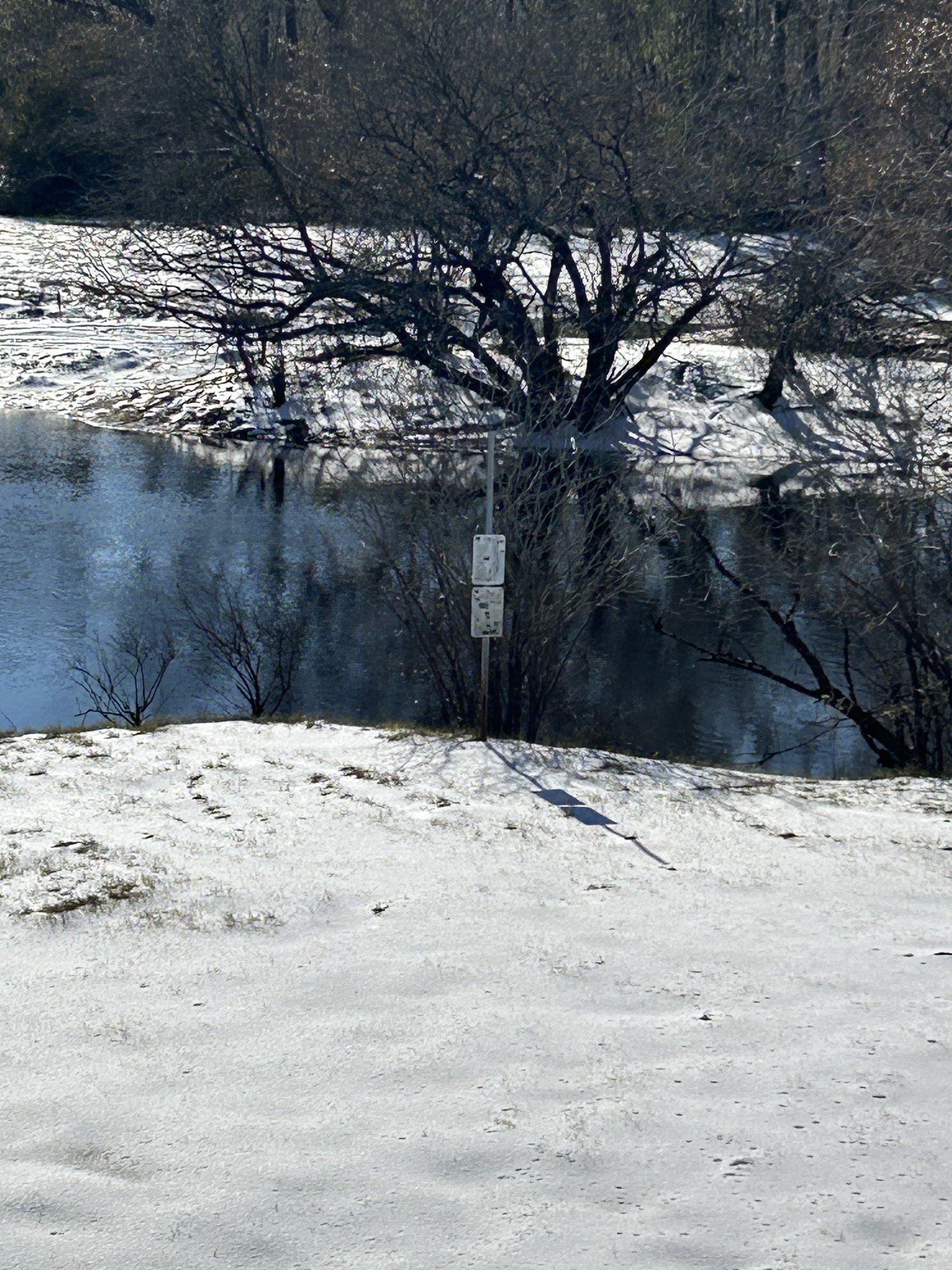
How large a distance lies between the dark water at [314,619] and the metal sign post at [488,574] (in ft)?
8.54

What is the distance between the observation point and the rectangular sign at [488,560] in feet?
27.9

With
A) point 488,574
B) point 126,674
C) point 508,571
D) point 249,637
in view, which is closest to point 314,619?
point 249,637

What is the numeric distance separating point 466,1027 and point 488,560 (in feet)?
13.6

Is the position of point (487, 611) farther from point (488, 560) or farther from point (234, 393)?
point (234, 393)

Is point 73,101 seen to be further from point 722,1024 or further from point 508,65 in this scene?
point 722,1024

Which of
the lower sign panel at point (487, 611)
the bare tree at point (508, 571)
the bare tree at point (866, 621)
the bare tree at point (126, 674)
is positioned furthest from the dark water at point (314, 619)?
the lower sign panel at point (487, 611)

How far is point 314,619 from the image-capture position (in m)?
14.5

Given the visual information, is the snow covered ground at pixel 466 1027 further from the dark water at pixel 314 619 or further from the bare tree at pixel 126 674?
the dark water at pixel 314 619

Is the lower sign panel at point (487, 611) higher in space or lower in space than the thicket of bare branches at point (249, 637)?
higher

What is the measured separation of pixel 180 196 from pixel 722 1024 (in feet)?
67.2

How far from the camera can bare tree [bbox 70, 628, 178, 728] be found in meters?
11.8

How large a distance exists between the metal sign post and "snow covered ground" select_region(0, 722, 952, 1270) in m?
1.22

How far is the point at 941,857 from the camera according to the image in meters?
6.84

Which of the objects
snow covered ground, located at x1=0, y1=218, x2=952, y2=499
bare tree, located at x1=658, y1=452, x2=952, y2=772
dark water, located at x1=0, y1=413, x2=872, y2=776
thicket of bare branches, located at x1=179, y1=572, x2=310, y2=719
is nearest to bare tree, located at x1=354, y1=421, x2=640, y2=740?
dark water, located at x1=0, y1=413, x2=872, y2=776
